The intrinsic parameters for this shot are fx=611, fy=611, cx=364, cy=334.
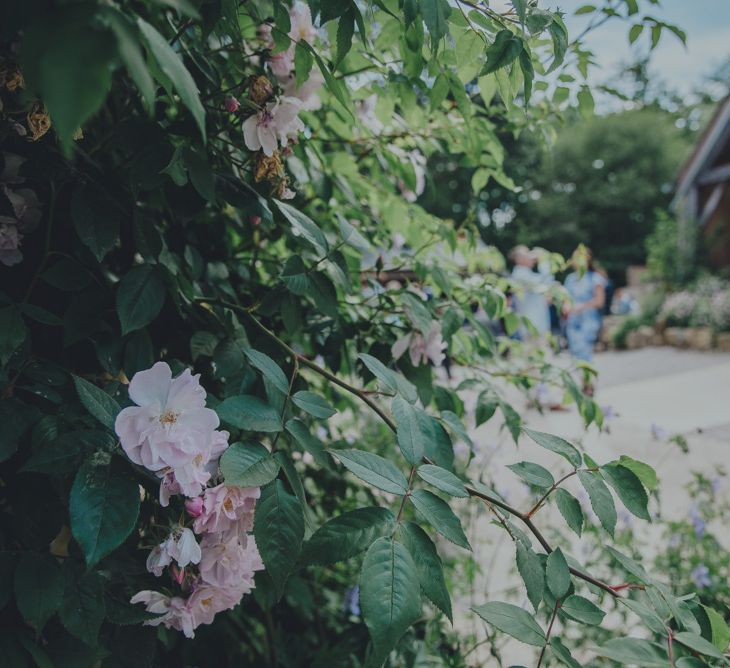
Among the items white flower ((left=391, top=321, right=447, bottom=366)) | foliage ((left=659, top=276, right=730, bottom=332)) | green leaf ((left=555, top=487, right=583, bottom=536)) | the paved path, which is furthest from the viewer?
foliage ((left=659, top=276, right=730, bottom=332))

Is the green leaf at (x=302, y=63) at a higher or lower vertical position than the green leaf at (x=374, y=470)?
higher

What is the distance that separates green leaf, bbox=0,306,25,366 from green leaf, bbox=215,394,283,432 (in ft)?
0.89

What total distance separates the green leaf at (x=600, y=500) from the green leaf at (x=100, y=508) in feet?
1.73

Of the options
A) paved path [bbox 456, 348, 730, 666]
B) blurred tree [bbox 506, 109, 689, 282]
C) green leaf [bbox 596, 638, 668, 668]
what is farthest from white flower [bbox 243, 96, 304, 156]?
blurred tree [bbox 506, 109, 689, 282]

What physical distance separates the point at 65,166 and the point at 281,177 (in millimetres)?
317

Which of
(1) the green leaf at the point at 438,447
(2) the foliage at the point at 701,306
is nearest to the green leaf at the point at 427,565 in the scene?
(1) the green leaf at the point at 438,447

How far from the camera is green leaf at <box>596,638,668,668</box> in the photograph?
67cm

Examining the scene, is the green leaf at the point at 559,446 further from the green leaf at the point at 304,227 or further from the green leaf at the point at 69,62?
the green leaf at the point at 69,62

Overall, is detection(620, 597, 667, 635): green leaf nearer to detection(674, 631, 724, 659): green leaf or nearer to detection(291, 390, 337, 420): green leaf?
detection(674, 631, 724, 659): green leaf

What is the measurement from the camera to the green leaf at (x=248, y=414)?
718 mm

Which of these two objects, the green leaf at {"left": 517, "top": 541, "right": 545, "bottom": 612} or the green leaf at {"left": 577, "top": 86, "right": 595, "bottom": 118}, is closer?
the green leaf at {"left": 517, "top": 541, "right": 545, "bottom": 612}

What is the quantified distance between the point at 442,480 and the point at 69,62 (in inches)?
22.7

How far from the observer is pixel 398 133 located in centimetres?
147

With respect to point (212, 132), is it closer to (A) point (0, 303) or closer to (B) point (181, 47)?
(B) point (181, 47)
